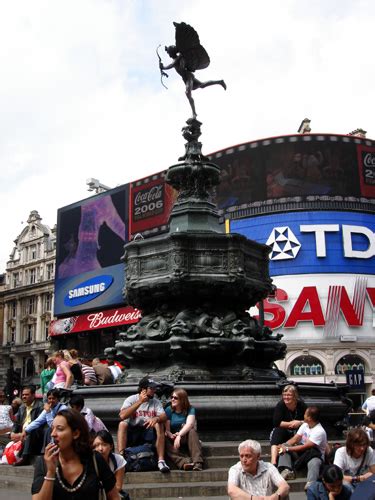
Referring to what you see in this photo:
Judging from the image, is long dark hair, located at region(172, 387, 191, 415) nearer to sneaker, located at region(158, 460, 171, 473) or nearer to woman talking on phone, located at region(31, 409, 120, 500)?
sneaker, located at region(158, 460, 171, 473)

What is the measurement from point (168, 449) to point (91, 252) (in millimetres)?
49511

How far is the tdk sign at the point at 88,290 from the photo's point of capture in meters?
53.5

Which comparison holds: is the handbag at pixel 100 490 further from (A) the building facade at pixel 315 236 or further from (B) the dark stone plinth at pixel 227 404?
(A) the building facade at pixel 315 236

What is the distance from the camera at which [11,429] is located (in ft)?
34.6

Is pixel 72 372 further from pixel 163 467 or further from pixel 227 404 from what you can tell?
pixel 163 467

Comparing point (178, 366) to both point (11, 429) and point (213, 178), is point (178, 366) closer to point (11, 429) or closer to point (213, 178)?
point (11, 429)

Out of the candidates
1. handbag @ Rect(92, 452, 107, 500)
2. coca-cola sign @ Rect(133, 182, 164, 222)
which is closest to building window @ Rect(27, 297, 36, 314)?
coca-cola sign @ Rect(133, 182, 164, 222)

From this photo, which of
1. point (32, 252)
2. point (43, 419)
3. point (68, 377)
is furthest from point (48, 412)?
point (32, 252)

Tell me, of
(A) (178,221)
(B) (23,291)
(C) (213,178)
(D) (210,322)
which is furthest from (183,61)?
(B) (23,291)

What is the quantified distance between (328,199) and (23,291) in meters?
36.5

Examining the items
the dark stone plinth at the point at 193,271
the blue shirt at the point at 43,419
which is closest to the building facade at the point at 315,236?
the dark stone plinth at the point at 193,271

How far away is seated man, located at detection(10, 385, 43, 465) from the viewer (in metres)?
8.22

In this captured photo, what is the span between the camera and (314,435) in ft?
22.6

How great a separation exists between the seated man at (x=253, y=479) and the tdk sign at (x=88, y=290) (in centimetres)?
4835
